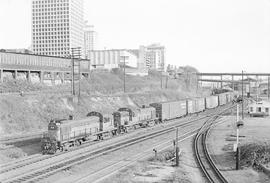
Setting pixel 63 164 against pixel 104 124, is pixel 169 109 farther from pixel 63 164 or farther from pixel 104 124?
pixel 63 164

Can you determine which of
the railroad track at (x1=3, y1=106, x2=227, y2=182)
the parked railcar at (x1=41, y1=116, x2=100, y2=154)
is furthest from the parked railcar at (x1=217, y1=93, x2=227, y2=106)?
the parked railcar at (x1=41, y1=116, x2=100, y2=154)

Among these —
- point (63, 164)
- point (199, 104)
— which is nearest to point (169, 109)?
point (199, 104)

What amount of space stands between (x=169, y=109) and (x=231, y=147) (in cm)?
2747

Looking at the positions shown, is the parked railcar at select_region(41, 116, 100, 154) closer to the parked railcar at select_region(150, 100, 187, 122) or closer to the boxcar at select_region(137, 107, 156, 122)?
the boxcar at select_region(137, 107, 156, 122)

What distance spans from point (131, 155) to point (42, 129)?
2127 cm

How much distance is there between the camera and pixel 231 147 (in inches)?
1601

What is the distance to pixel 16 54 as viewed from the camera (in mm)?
79062

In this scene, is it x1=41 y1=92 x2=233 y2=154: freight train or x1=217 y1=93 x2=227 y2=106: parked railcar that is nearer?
x1=41 y1=92 x2=233 y2=154: freight train

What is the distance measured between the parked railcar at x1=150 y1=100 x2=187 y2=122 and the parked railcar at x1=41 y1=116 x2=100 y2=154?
24.5 metres

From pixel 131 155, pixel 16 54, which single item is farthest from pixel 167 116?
pixel 16 54

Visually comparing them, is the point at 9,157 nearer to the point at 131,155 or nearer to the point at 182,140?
the point at 131,155

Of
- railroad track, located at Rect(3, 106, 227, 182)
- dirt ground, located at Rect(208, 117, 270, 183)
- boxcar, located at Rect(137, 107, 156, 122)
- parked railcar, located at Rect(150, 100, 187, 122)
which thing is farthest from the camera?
parked railcar, located at Rect(150, 100, 187, 122)

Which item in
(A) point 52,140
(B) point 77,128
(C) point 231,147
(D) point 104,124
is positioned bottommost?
(C) point 231,147

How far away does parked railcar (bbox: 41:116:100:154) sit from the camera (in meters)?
34.8
